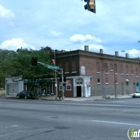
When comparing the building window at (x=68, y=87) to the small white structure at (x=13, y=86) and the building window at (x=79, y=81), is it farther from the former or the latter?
the small white structure at (x=13, y=86)

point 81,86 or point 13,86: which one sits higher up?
point 13,86

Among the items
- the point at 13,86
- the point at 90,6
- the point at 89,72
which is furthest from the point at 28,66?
the point at 90,6

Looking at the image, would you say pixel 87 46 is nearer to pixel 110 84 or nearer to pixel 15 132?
pixel 110 84

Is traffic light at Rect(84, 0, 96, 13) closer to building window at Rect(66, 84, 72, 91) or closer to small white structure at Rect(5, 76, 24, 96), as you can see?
building window at Rect(66, 84, 72, 91)

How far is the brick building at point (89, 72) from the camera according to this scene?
52562 millimetres

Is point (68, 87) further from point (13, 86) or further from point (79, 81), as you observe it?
point (13, 86)

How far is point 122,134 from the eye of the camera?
9555mm

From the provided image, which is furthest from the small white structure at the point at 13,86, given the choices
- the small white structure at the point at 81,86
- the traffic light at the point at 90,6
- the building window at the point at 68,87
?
the traffic light at the point at 90,6

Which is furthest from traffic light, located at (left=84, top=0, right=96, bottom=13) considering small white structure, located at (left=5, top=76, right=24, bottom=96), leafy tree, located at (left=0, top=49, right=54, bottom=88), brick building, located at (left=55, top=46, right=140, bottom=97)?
small white structure, located at (left=5, top=76, right=24, bottom=96)

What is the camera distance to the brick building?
52562 mm

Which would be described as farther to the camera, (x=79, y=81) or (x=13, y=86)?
(x=13, y=86)

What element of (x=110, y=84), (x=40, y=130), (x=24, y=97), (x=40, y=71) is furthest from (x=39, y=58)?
(x=40, y=130)

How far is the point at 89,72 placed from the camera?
5453cm

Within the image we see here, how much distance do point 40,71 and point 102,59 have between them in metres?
14.1
